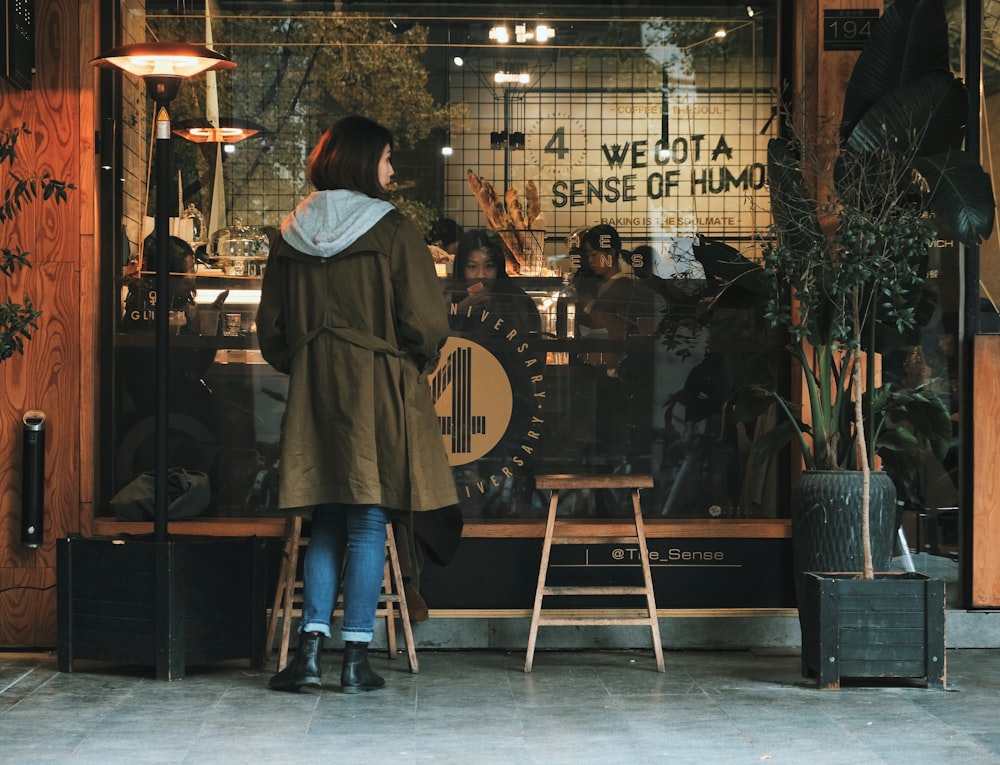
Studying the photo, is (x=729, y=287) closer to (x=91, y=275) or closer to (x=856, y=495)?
(x=856, y=495)

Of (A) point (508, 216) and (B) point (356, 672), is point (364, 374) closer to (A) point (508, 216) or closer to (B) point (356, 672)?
(B) point (356, 672)

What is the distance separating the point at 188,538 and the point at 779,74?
2821mm

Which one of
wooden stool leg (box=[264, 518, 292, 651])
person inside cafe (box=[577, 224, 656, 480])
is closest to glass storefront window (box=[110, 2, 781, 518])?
person inside cafe (box=[577, 224, 656, 480])

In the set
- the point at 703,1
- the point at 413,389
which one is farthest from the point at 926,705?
the point at 703,1

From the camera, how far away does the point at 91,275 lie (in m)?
5.37

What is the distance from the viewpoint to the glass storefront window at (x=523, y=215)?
18.3ft

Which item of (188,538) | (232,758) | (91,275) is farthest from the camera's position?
(91,275)

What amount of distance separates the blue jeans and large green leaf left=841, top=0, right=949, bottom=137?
215 cm

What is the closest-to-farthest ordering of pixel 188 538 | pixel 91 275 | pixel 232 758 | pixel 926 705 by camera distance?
pixel 232 758, pixel 926 705, pixel 188 538, pixel 91 275

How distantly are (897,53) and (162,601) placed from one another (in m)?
3.09

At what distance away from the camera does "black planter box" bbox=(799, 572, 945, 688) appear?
4.58 m

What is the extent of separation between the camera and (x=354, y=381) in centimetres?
451

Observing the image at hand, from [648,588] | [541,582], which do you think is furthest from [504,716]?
[648,588]

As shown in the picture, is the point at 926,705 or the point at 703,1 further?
the point at 703,1
